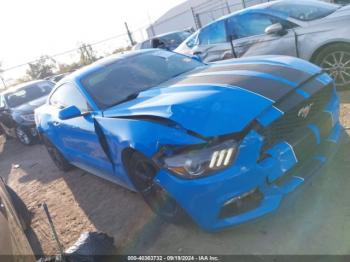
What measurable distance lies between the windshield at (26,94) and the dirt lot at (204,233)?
498 centimetres

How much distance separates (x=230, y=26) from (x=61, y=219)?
4178mm

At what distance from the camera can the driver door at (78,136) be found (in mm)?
3816

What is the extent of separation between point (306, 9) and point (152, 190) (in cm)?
406

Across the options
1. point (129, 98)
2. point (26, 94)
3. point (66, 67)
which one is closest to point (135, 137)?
point (129, 98)

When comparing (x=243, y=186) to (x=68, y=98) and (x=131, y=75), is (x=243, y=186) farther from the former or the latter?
(x=68, y=98)

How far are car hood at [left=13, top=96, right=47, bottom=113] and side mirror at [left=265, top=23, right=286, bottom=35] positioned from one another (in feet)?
19.7

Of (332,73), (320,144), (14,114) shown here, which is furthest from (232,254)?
(14,114)

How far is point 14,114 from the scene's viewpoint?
926 cm

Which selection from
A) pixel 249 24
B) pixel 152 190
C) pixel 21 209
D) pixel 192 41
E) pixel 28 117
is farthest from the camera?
pixel 28 117

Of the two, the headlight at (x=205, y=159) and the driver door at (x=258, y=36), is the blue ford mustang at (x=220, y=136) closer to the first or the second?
the headlight at (x=205, y=159)

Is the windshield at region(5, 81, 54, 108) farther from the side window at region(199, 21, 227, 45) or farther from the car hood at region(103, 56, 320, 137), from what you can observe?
the car hood at region(103, 56, 320, 137)

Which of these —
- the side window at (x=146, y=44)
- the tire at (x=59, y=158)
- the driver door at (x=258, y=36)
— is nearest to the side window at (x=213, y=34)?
the driver door at (x=258, y=36)

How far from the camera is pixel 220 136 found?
2561mm

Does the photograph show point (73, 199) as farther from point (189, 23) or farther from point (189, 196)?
point (189, 23)
